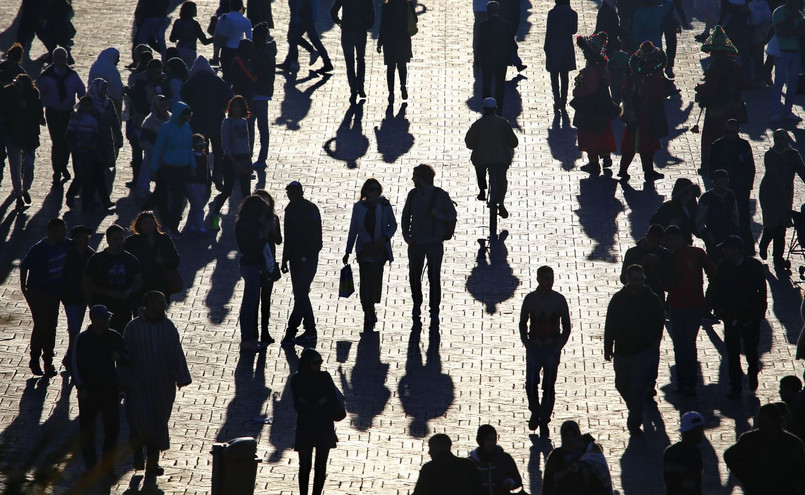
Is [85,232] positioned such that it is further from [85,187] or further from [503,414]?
[85,187]

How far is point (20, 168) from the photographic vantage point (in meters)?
16.6

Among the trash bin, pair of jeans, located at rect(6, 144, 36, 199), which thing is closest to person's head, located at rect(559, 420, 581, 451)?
the trash bin

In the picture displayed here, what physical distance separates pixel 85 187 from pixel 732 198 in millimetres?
7601

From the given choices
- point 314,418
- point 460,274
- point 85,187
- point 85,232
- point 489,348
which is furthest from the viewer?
point 85,187

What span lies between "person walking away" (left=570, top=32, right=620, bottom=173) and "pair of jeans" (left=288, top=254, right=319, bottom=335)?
646cm

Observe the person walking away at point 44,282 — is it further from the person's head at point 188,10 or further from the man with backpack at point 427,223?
the person's head at point 188,10

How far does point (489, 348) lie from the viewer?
42.2 ft

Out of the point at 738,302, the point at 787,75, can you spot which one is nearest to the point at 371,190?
the point at 738,302

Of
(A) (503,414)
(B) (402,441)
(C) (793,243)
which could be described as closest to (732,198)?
(C) (793,243)

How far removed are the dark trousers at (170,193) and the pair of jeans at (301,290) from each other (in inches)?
131

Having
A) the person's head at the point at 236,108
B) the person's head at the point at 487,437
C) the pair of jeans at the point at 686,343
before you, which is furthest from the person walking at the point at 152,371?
the person's head at the point at 236,108

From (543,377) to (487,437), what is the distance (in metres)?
2.63

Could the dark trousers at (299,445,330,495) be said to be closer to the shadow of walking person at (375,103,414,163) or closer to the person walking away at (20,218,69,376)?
the person walking away at (20,218,69,376)

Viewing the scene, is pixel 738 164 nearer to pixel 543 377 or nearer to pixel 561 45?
pixel 543 377
